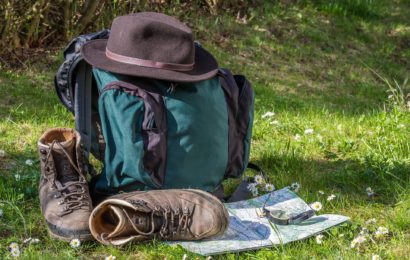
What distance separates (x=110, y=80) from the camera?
3273 millimetres

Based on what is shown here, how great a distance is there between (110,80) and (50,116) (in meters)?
1.55

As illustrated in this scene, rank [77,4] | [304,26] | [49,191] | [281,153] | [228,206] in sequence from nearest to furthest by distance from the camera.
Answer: [49,191], [228,206], [281,153], [77,4], [304,26]

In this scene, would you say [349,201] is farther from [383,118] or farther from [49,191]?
[49,191]

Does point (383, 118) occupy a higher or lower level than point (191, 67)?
lower

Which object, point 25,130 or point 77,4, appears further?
point 77,4

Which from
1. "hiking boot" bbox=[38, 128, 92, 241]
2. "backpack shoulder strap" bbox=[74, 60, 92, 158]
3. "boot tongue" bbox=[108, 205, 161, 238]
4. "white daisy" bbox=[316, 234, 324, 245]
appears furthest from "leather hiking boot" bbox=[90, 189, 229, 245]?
Answer: "backpack shoulder strap" bbox=[74, 60, 92, 158]

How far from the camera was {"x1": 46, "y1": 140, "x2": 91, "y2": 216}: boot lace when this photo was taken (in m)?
3.10

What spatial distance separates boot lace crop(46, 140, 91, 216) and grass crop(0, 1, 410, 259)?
18 cm

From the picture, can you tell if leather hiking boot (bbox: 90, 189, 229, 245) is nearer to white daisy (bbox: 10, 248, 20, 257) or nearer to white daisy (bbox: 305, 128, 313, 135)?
white daisy (bbox: 10, 248, 20, 257)

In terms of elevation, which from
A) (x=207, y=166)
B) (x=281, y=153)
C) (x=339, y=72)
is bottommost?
(x=339, y=72)

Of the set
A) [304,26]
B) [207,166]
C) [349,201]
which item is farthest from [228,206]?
[304,26]

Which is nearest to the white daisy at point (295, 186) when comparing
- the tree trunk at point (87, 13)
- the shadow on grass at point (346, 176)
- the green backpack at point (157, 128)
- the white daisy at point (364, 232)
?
the shadow on grass at point (346, 176)

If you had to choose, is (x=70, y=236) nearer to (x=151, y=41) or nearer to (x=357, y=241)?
(x=151, y=41)

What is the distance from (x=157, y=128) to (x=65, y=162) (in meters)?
0.47
